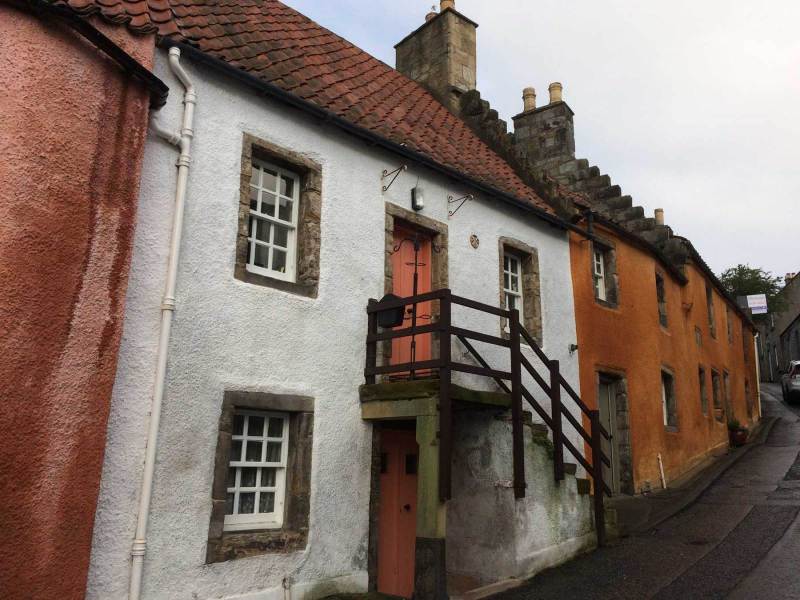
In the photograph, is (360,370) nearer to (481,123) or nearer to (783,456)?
(481,123)

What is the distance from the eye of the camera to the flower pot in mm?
19797

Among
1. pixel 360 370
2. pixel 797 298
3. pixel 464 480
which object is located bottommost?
pixel 464 480

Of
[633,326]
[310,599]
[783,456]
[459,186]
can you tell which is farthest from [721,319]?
[310,599]

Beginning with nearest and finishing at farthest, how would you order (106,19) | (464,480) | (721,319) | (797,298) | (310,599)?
(106,19)
(310,599)
(464,480)
(721,319)
(797,298)

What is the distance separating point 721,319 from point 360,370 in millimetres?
18945

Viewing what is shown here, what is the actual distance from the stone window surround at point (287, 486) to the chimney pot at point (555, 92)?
10.4 metres

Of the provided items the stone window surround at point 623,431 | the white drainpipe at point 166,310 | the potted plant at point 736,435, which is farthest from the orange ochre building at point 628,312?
the white drainpipe at point 166,310

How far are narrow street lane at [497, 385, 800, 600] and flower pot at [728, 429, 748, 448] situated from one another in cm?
813

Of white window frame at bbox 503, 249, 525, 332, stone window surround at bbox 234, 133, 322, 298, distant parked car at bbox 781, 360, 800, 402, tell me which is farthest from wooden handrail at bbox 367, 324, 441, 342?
distant parked car at bbox 781, 360, 800, 402

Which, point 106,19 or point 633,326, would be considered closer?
point 106,19

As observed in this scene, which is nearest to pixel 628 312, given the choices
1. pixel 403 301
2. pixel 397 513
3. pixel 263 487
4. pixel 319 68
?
pixel 397 513

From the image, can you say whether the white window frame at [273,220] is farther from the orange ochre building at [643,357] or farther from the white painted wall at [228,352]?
the orange ochre building at [643,357]

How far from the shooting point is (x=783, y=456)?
16.3 metres

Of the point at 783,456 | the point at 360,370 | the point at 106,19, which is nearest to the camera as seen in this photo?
the point at 106,19
